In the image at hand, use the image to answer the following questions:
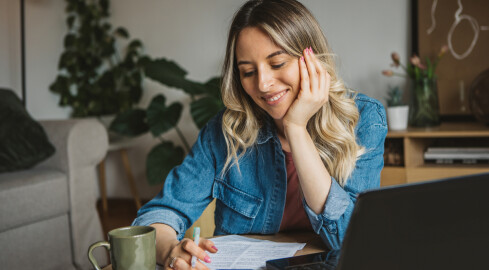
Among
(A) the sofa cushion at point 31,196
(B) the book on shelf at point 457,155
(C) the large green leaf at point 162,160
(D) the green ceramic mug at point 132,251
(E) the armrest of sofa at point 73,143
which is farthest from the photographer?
(C) the large green leaf at point 162,160

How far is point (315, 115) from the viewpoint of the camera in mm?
1156

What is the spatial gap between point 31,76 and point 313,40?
3393 millimetres

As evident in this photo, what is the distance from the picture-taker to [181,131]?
Result: 3.60m

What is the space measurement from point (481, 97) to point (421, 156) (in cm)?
40

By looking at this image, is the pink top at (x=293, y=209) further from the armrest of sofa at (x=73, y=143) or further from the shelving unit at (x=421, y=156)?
the armrest of sofa at (x=73, y=143)

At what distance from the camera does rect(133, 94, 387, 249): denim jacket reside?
108 centimetres

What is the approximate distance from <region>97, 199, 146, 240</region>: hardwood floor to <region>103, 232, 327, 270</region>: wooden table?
2232 mm

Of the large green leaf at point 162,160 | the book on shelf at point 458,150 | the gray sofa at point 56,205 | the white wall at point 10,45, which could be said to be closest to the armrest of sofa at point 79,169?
the gray sofa at point 56,205

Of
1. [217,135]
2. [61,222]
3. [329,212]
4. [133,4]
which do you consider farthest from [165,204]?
[133,4]

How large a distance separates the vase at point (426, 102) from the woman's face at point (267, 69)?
1618 millimetres

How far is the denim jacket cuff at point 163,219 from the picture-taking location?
3.26ft

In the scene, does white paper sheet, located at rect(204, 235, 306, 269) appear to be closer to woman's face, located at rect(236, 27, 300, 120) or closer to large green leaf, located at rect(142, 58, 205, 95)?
woman's face, located at rect(236, 27, 300, 120)

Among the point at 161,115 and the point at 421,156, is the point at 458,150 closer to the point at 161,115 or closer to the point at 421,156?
the point at 421,156

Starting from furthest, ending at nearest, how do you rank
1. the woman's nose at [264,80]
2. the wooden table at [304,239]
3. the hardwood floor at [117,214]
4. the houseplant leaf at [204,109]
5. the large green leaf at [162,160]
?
1. the hardwood floor at [117,214]
2. the large green leaf at [162,160]
3. the houseplant leaf at [204,109]
4. the woman's nose at [264,80]
5. the wooden table at [304,239]
